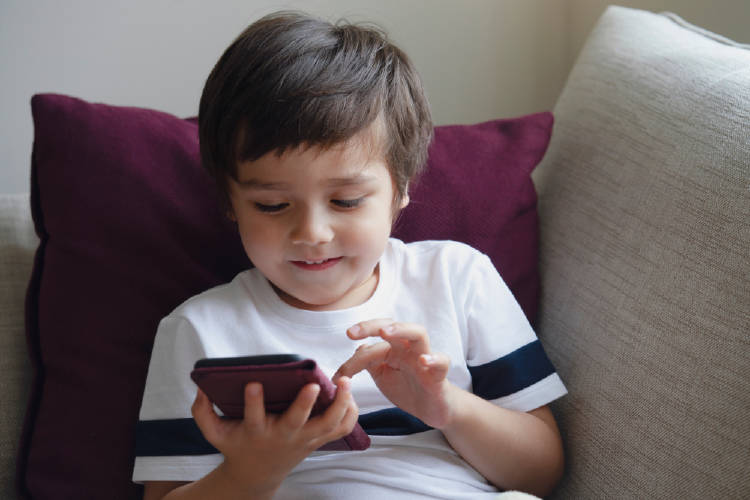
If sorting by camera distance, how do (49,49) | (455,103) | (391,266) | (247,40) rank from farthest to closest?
(455,103) < (49,49) < (391,266) < (247,40)

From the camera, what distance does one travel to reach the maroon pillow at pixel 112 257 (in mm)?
1029

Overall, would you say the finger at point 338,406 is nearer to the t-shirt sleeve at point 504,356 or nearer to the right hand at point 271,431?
the right hand at point 271,431

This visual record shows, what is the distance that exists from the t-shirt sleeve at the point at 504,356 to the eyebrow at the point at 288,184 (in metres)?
0.23

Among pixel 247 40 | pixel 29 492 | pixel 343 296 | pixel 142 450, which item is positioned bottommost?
pixel 29 492

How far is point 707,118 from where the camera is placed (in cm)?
101

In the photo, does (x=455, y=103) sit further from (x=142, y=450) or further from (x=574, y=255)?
(x=142, y=450)

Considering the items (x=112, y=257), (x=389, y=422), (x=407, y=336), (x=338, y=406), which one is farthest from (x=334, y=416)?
(x=112, y=257)

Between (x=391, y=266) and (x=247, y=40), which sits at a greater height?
(x=247, y=40)

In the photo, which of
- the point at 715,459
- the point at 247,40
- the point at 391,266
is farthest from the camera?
the point at 391,266

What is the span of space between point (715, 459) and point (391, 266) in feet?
1.53

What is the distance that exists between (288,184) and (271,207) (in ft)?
0.16

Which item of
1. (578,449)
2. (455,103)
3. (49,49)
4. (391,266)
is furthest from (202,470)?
(455,103)

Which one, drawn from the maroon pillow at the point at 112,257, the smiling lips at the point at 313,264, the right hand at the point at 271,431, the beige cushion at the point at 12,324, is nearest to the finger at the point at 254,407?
the right hand at the point at 271,431

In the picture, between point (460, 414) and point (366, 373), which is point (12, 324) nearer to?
point (366, 373)
